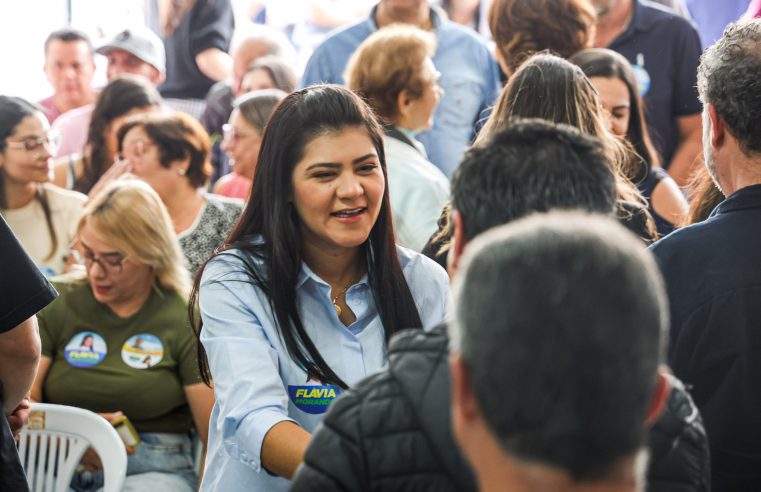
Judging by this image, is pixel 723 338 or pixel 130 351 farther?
pixel 130 351

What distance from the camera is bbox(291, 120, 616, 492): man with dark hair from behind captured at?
51.3 inches

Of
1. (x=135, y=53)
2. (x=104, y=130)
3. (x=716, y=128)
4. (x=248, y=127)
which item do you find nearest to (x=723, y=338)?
(x=716, y=128)

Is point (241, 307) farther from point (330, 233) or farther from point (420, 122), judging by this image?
point (420, 122)

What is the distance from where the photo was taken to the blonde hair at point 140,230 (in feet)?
12.8

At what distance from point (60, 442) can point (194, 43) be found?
12.6 feet

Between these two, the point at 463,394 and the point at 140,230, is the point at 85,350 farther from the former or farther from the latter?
the point at 463,394

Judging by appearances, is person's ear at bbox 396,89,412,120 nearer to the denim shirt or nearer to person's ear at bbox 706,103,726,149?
the denim shirt

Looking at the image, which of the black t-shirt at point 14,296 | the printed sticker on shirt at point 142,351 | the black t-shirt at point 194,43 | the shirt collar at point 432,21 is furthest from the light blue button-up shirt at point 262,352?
the black t-shirt at point 194,43

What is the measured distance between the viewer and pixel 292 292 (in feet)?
7.41

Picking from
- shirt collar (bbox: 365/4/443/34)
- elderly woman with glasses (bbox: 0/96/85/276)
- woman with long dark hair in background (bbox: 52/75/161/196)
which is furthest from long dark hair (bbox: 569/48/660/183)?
woman with long dark hair in background (bbox: 52/75/161/196)

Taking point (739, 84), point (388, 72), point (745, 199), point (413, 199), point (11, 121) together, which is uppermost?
point (739, 84)

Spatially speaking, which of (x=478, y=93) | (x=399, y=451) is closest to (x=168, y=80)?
(x=478, y=93)

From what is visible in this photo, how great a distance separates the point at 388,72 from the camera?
12.6 ft

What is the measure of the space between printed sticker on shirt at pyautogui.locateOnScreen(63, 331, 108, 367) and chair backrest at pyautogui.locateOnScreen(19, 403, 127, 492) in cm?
29
